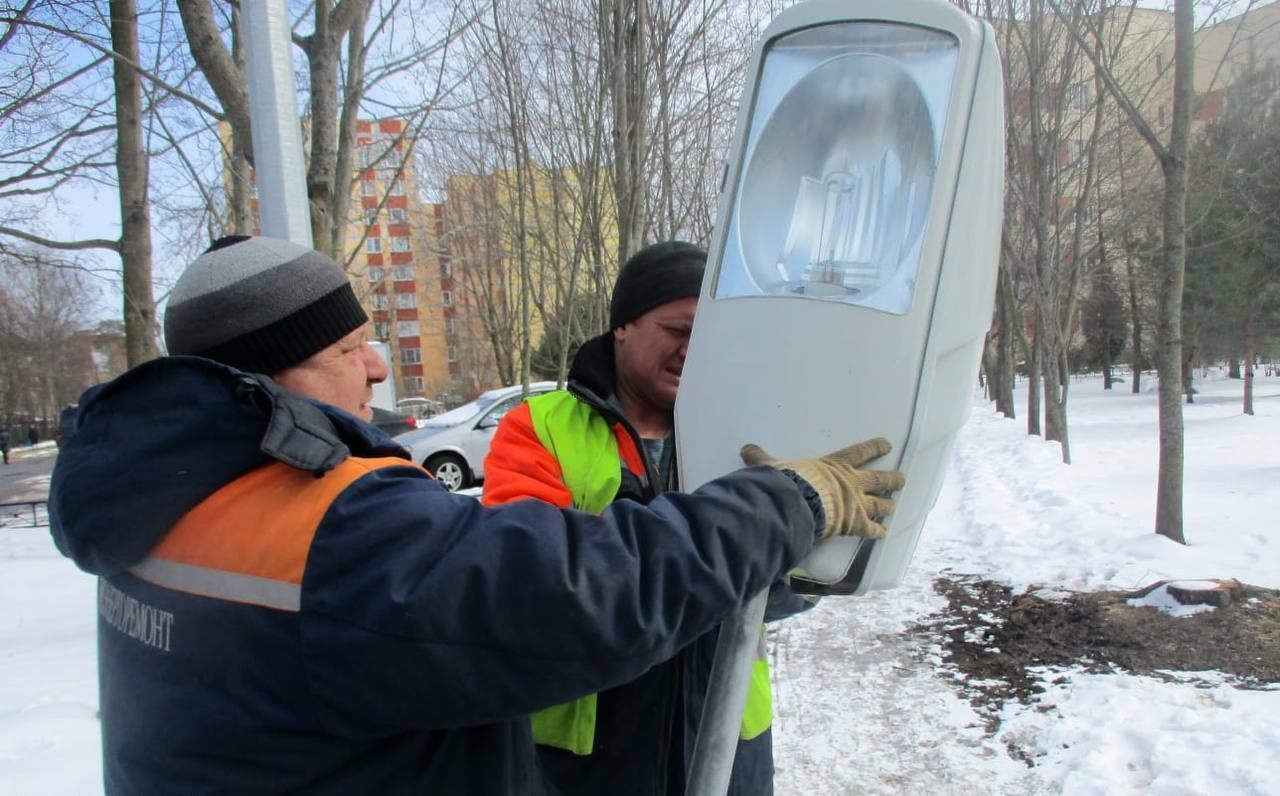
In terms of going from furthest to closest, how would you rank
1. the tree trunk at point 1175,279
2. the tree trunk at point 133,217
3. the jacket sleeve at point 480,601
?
the tree trunk at point 133,217
the tree trunk at point 1175,279
the jacket sleeve at point 480,601

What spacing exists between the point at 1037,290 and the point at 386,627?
1192 centimetres

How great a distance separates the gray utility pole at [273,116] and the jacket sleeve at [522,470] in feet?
4.76

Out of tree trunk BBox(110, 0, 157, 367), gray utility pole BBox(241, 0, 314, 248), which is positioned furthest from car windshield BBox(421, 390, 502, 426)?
gray utility pole BBox(241, 0, 314, 248)

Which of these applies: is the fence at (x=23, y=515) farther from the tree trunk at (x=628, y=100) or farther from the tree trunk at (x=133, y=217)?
the tree trunk at (x=628, y=100)

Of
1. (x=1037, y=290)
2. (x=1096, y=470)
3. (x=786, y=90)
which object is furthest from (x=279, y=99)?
(x=1096, y=470)

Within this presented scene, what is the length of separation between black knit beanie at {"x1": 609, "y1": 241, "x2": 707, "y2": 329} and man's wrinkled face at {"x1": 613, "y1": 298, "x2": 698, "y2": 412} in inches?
0.6

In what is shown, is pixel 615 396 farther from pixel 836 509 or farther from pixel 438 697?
pixel 438 697

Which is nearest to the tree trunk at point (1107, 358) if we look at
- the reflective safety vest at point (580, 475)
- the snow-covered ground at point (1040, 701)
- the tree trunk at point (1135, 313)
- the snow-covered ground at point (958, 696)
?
the tree trunk at point (1135, 313)

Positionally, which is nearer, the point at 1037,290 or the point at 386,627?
the point at 386,627

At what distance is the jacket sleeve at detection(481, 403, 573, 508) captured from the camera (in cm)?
142

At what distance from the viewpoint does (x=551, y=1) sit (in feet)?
21.9

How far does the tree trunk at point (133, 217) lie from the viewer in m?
7.03

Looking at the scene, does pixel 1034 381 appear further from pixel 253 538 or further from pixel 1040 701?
pixel 253 538

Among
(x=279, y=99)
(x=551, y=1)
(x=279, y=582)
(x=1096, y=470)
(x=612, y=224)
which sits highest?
(x=551, y=1)
